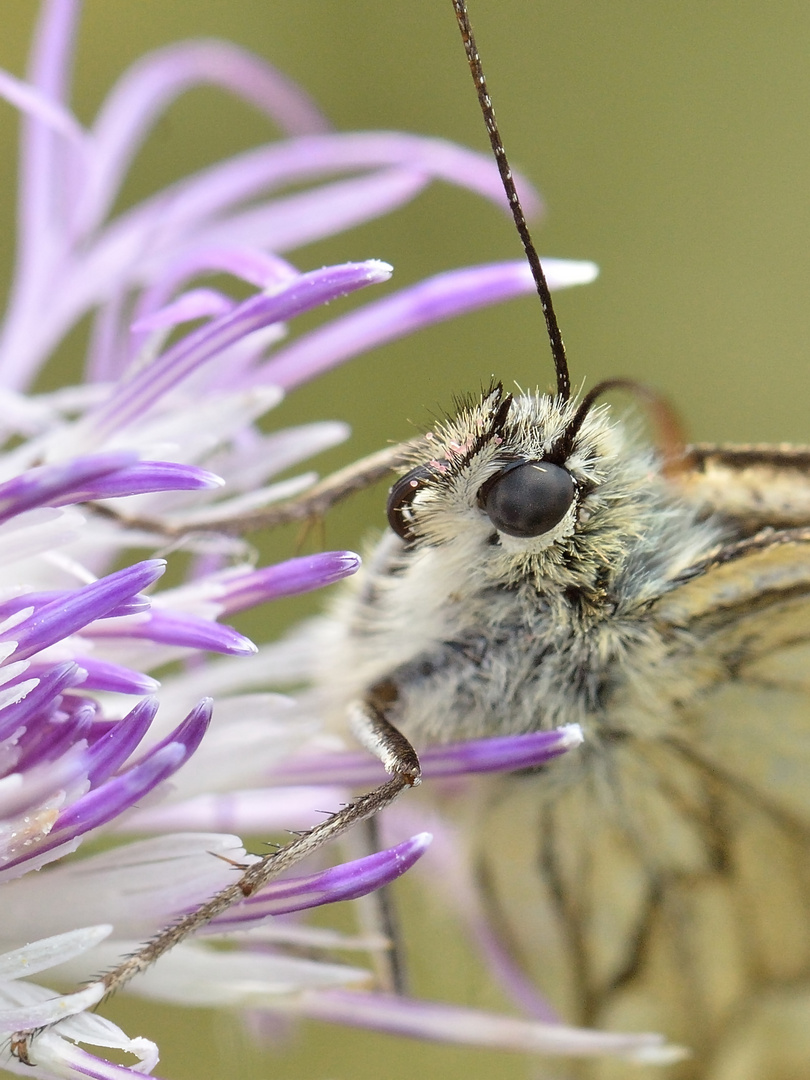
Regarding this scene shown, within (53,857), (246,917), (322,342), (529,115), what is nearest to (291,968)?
(246,917)

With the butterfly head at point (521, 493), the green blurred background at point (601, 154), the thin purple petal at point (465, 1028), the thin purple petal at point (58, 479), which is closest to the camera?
the thin purple petal at point (58, 479)

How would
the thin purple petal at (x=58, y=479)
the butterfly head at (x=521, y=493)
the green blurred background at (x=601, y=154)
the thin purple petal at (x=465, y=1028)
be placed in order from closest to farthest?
the thin purple petal at (x=58, y=479) < the butterfly head at (x=521, y=493) < the thin purple petal at (x=465, y=1028) < the green blurred background at (x=601, y=154)

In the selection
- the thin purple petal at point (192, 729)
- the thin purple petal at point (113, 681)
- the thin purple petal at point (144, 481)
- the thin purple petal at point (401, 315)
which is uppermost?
the thin purple petal at point (401, 315)

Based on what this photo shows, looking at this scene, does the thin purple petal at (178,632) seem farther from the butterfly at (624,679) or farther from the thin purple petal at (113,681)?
the butterfly at (624,679)

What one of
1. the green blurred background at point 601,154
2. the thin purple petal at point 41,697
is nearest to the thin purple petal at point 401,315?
the thin purple petal at point 41,697

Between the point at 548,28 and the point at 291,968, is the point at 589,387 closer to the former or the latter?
the point at 291,968

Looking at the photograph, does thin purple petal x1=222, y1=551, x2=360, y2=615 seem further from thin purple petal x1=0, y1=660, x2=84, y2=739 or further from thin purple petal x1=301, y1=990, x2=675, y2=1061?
thin purple petal x1=301, y1=990, x2=675, y2=1061

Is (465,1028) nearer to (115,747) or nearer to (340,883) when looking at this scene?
(340,883)
